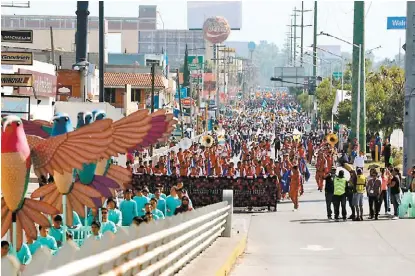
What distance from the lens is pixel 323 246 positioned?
23.1 meters

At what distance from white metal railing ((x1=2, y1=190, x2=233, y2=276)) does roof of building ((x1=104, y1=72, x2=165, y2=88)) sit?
67.3m

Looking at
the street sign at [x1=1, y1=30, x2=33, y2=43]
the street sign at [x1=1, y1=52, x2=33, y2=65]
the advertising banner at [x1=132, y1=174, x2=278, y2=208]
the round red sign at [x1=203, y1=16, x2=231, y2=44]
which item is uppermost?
the round red sign at [x1=203, y1=16, x2=231, y2=44]

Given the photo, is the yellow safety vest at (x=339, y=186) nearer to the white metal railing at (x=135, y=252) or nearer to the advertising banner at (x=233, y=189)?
the advertising banner at (x=233, y=189)

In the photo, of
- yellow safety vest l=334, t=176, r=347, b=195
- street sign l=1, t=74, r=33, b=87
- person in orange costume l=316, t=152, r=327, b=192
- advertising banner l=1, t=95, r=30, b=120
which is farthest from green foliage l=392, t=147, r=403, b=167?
street sign l=1, t=74, r=33, b=87

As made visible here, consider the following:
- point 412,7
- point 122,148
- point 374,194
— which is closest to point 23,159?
point 122,148

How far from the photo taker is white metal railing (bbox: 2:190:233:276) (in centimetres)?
655

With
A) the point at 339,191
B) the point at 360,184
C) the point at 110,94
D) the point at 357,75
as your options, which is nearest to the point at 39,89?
the point at 357,75

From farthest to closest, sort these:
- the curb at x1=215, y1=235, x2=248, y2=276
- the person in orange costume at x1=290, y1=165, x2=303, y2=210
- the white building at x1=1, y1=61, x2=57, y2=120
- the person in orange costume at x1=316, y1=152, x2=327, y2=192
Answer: the person in orange costume at x1=316, y1=152, x2=327, y2=192 < the white building at x1=1, y1=61, x2=57, y2=120 < the person in orange costume at x1=290, y1=165, x2=303, y2=210 < the curb at x1=215, y1=235, x2=248, y2=276

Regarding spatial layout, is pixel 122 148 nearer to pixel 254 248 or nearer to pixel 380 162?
pixel 254 248

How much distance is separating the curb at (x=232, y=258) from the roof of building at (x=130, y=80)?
6364cm

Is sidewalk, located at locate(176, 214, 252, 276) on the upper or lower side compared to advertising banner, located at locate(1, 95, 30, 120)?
lower

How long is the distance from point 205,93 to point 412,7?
398ft

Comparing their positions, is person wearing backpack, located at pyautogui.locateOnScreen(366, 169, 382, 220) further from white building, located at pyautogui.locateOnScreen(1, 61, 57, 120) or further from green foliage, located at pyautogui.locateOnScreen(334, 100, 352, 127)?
→ green foliage, located at pyautogui.locateOnScreen(334, 100, 352, 127)

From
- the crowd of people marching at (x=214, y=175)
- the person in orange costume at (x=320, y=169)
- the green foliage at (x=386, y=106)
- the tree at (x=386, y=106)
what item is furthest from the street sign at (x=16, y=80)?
the green foliage at (x=386, y=106)
